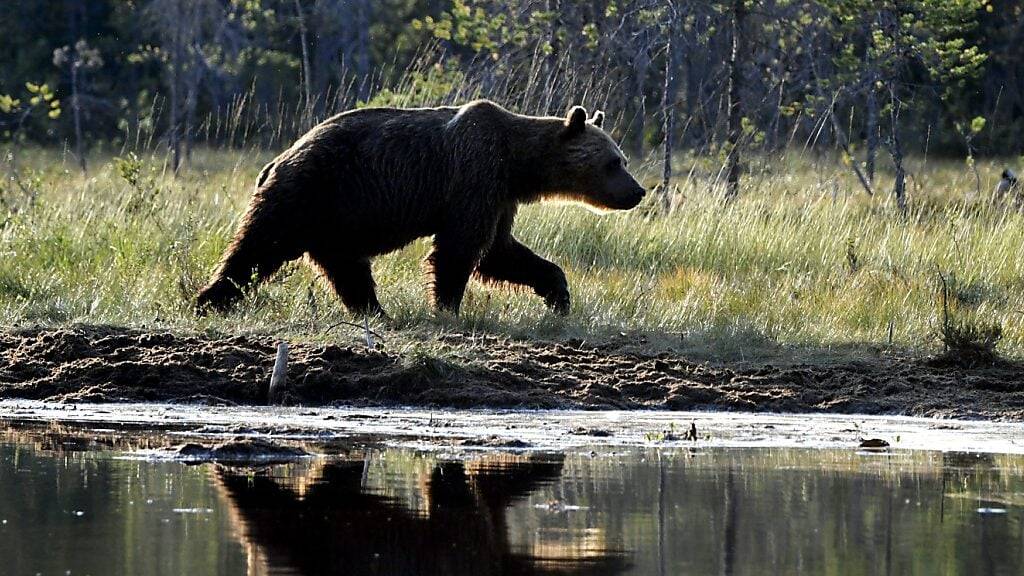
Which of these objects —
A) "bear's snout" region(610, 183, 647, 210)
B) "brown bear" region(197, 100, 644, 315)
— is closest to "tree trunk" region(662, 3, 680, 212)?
"bear's snout" region(610, 183, 647, 210)

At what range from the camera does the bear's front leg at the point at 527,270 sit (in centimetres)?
1170

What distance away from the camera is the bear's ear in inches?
459

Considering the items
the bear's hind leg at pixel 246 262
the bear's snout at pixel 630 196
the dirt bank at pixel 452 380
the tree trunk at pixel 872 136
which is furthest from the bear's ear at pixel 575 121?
the tree trunk at pixel 872 136

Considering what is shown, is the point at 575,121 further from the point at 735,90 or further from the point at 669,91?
the point at 735,90

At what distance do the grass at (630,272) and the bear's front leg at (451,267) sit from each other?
0.49 feet

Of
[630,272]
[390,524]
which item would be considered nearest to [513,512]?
[390,524]

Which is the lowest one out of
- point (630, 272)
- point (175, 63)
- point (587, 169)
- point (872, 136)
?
point (630, 272)

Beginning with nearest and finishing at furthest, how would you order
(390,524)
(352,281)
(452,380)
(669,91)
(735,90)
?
1. (390,524)
2. (452,380)
3. (352,281)
4. (669,91)
5. (735,90)

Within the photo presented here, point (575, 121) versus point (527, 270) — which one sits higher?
point (575, 121)

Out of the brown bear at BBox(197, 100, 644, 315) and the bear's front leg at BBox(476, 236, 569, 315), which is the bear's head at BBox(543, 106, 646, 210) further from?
the bear's front leg at BBox(476, 236, 569, 315)

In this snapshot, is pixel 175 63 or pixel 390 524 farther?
pixel 175 63

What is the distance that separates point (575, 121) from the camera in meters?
11.7

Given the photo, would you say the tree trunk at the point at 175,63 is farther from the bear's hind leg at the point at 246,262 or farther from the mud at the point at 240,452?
the mud at the point at 240,452

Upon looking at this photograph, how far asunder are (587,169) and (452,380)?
10.1 ft
